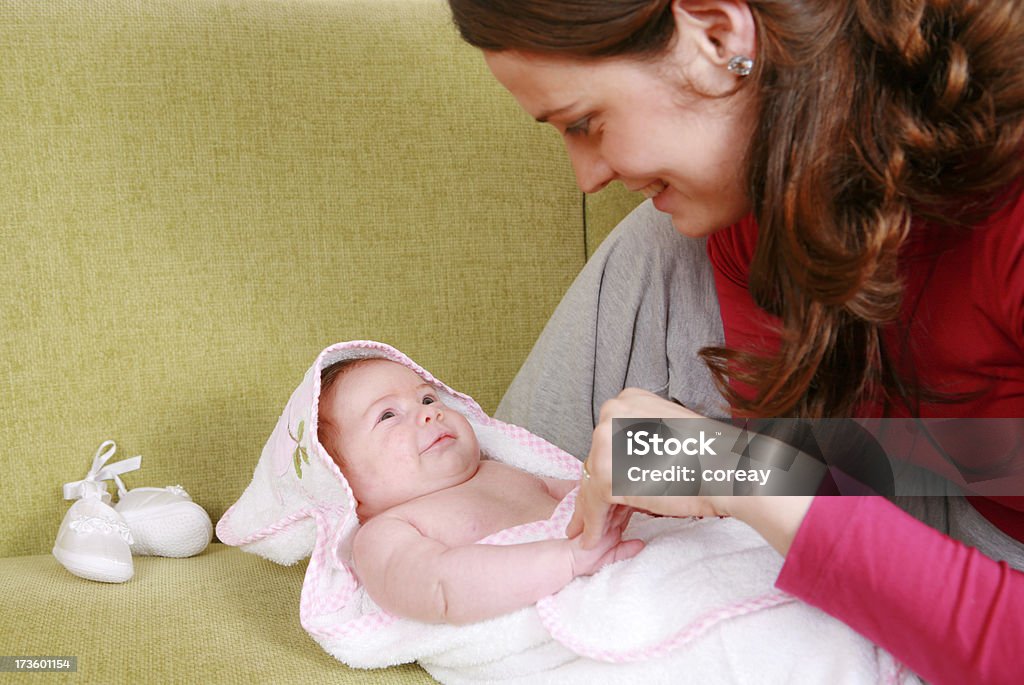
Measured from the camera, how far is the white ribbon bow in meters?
1.43

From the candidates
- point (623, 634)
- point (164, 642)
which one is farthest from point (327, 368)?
point (623, 634)

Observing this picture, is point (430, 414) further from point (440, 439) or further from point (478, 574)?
point (478, 574)

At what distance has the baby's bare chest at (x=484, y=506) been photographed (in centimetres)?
118

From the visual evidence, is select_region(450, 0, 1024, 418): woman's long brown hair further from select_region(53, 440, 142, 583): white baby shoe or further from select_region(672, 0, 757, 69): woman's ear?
select_region(53, 440, 142, 583): white baby shoe

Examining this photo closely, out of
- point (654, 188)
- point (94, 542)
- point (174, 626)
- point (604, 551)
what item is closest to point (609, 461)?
point (604, 551)

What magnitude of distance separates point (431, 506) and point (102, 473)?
56cm

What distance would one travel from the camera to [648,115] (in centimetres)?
91

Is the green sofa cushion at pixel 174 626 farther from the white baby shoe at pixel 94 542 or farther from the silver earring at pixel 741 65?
the silver earring at pixel 741 65

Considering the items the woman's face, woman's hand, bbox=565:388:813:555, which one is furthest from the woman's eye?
woman's hand, bbox=565:388:813:555

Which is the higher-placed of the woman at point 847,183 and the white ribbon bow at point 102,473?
the woman at point 847,183

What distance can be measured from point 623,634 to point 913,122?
55cm

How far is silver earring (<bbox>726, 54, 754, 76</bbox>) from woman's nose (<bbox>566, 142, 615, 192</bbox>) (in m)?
0.16

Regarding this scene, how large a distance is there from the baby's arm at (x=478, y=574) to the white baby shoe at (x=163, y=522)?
1.44 ft

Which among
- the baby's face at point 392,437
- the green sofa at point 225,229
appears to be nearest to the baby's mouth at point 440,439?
the baby's face at point 392,437
